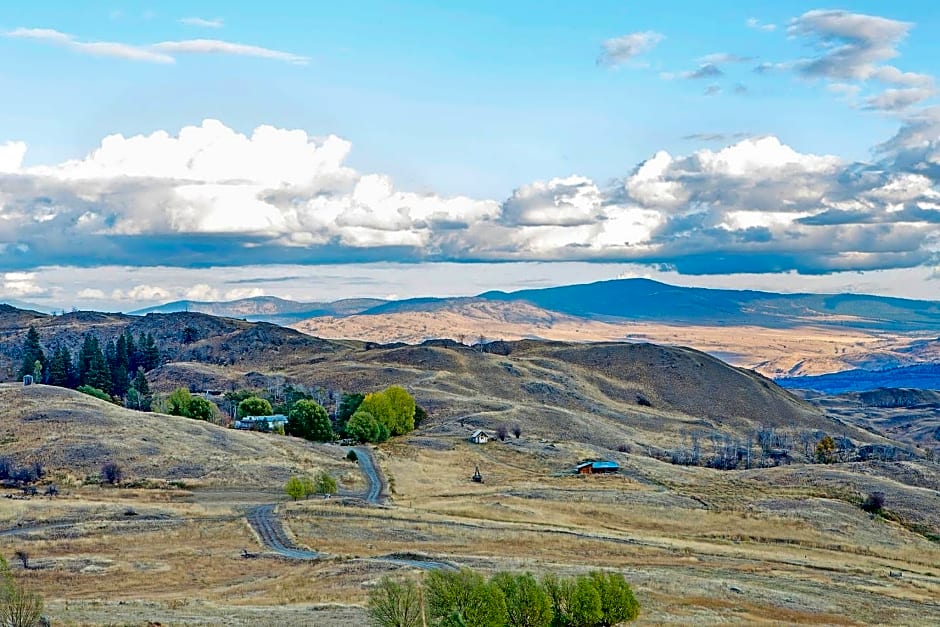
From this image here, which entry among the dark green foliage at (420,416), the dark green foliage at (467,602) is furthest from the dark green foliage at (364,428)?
the dark green foliage at (467,602)

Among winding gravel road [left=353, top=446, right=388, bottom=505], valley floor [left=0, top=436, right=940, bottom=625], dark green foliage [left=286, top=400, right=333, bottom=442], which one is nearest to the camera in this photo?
valley floor [left=0, top=436, right=940, bottom=625]

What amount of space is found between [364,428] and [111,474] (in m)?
47.4

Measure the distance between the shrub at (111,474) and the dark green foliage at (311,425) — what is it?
138 feet

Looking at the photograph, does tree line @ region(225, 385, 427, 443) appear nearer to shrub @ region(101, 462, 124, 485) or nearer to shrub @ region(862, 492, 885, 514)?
shrub @ region(101, 462, 124, 485)

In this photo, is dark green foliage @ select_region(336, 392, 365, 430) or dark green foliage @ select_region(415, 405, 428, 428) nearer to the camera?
dark green foliage @ select_region(336, 392, 365, 430)

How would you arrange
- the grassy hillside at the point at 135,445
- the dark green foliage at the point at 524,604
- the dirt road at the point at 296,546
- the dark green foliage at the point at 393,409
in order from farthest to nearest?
the dark green foliage at the point at 393,409, the grassy hillside at the point at 135,445, the dirt road at the point at 296,546, the dark green foliage at the point at 524,604

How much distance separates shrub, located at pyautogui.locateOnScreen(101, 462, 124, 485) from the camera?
95938mm

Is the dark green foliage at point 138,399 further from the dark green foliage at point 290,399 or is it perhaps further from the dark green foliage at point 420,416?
the dark green foliage at point 420,416

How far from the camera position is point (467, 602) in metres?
40.5

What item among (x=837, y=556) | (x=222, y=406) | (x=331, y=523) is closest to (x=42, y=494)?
(x=331, y=523)

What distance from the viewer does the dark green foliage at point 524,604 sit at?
42.1 m

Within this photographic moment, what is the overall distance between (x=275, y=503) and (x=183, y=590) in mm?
31499

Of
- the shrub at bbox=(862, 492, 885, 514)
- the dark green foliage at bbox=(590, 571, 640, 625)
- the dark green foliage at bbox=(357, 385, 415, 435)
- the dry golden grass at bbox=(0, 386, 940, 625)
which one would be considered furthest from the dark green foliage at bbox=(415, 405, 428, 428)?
the dark green foliage at bbox=(590, 571, 640, 625)

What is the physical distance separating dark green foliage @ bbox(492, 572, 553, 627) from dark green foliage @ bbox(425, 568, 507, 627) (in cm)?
72
